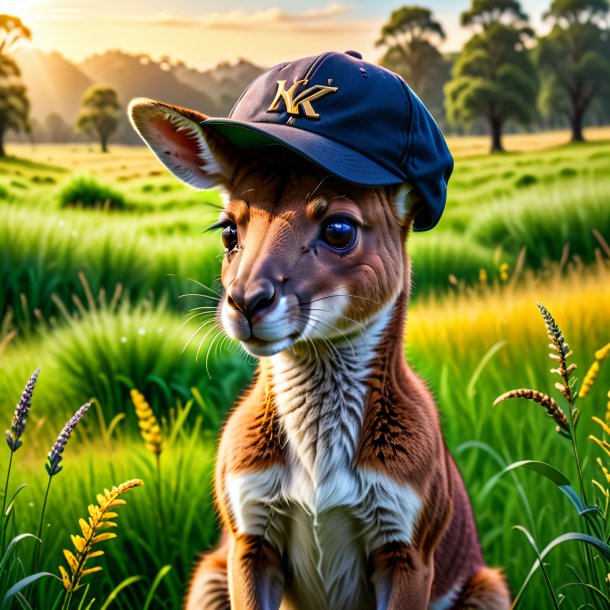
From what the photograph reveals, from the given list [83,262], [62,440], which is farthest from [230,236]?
[83,262]

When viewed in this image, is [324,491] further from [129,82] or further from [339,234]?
[129,82]

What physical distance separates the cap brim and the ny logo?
2.9 inches

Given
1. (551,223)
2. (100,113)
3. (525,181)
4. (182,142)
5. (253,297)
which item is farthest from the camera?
A: (100,113)

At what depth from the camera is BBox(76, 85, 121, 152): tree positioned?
272 inches

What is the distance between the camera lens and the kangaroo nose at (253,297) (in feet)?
8.12

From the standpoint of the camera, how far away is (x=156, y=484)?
392 centimetres

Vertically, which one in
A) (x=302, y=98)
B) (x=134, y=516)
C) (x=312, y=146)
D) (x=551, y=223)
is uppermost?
(x=302, y=98)

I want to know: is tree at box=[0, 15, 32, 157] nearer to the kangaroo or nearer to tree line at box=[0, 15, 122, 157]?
tree line at box=[0, 15, 122, 157]

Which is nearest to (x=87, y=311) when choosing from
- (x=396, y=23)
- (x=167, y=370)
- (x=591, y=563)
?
(x=167, y=370)

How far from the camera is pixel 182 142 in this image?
2.92 metres

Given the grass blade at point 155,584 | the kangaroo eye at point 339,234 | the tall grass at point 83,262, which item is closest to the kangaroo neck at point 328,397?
the kangaroo eye at point 339,234

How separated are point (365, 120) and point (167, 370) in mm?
2350

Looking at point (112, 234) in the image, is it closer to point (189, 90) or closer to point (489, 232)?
point (189, 90)

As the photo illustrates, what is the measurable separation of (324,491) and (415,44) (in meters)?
6.63
